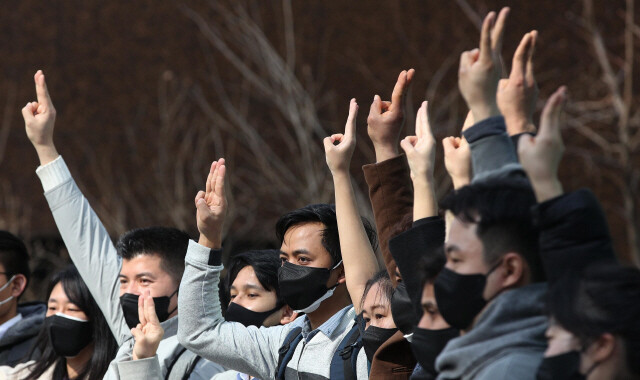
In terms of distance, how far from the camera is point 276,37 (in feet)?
35.3

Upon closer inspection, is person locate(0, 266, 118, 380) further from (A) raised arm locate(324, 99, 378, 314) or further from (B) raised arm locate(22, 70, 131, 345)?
(A) raised arm locate(324, 99, 378, 314)

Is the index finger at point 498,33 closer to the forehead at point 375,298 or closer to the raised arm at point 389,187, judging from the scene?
the raised arm at point 389,187

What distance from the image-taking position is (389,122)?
405cm

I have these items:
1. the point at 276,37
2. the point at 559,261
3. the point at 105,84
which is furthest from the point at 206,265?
the point at 105,84

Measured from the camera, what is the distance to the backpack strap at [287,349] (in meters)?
4.39

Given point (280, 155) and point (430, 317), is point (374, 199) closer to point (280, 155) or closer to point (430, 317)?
point (430, 317)

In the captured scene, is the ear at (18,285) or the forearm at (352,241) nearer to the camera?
the forearm at (352,241)

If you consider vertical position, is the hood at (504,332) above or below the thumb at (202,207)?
below

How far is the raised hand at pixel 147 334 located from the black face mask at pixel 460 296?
181cm

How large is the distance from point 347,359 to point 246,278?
124 centimetres

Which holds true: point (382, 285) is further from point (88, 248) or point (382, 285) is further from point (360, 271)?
point (88, 248)

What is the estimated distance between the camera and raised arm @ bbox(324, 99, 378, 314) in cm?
417

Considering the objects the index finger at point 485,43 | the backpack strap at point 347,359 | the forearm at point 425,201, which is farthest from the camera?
the backpack strap at point 347,359

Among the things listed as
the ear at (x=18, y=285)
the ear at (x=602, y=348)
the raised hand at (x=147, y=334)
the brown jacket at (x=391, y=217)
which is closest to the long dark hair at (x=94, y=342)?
the ear at (x=18, y=285)
